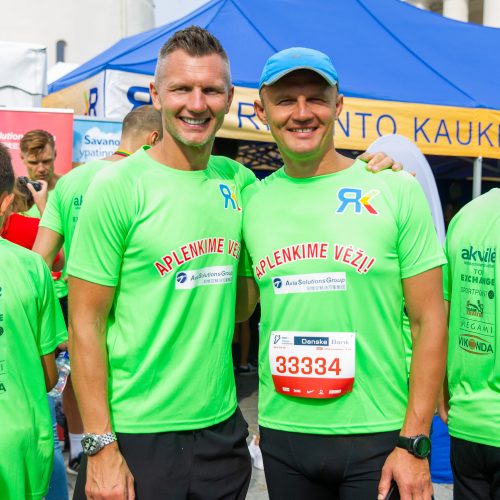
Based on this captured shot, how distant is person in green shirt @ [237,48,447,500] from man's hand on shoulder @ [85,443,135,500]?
43 centimetres

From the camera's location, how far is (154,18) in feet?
99.0

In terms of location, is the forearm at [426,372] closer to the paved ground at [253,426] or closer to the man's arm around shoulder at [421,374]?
the man's arm around shoulder at [421,374]

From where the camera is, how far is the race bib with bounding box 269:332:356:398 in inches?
73.5

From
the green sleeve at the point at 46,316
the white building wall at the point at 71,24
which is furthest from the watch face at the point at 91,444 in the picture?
the white building wall at the point at 71,24

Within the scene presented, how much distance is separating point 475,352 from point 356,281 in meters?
0.54

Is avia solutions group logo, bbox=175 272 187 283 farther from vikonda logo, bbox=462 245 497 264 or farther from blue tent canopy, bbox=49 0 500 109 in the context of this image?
blue tent canopy, bbox=49 0 500 109

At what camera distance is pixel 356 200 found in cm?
193

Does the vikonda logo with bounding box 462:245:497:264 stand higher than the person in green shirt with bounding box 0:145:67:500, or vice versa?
the vikonda logo with bounding box 462:245:497:264

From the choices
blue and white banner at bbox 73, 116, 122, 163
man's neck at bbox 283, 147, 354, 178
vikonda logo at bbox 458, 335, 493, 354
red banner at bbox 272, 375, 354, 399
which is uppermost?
blue and white banner at bbox 73, 116, 122, 163

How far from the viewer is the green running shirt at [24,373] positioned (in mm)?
1885

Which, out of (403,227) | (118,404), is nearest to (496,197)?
(403,227)

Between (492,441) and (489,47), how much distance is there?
20.1ft

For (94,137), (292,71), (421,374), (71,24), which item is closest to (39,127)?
(94,137)


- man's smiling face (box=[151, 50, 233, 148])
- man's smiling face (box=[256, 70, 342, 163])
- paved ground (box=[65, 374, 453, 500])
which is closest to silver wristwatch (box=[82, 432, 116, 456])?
man's smiling face (box=[151, 50, 233, 148])
